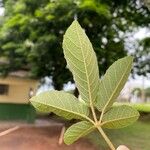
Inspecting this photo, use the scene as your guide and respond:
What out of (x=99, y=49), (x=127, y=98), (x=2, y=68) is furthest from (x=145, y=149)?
(x=127, y=98)

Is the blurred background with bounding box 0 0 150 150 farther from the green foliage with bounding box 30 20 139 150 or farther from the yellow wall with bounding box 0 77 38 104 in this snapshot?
the green foliage with bounding box 30 20 139 150

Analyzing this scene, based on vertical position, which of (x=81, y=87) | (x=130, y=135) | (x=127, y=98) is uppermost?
(x=81, y=87)

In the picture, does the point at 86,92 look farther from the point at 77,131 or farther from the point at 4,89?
the point at 4,89

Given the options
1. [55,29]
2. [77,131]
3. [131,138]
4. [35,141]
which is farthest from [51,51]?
[77,131]

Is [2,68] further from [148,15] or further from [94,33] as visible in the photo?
[148,15]

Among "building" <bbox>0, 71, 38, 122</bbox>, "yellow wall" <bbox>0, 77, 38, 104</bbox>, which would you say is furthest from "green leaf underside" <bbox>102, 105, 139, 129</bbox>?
"yellow wall" <bbox>0, 77, 38, 104</bbox>

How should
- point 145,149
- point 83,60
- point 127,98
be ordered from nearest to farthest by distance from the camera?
point 83,60
point 145,149
point 127,98

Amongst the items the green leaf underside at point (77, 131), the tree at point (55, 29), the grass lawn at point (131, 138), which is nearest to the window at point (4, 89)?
the tree at point (55, 29)
